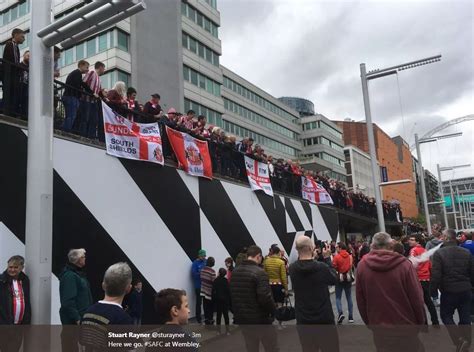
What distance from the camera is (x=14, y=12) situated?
1470 inches

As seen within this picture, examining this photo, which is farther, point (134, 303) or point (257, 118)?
point (257, 118)

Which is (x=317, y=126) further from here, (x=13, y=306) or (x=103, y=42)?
(x=13, y=306)

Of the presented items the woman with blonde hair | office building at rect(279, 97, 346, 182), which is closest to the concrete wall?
the woman with blonde hair

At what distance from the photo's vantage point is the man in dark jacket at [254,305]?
15.7 ft

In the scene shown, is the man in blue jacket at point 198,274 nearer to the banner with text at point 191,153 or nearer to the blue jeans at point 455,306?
the banner with text at point 191,153

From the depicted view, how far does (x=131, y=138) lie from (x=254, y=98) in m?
63.0

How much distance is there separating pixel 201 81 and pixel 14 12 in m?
17.4

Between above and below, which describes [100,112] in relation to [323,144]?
below

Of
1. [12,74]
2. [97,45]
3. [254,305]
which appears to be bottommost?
[254,305]

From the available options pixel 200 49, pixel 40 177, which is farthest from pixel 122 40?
pixel 40 177

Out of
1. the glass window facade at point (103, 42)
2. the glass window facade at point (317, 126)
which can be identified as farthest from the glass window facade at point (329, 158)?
the glass window facade at point (103, 42)

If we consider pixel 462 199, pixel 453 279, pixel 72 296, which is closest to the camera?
pixel 72 296

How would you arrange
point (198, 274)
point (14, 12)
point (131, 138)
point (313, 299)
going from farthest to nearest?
point (14, 12) < point (198, 274) < point (131, 138) < point (313, 299)

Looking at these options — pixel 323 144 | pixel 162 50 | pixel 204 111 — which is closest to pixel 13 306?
pixel 162 50
